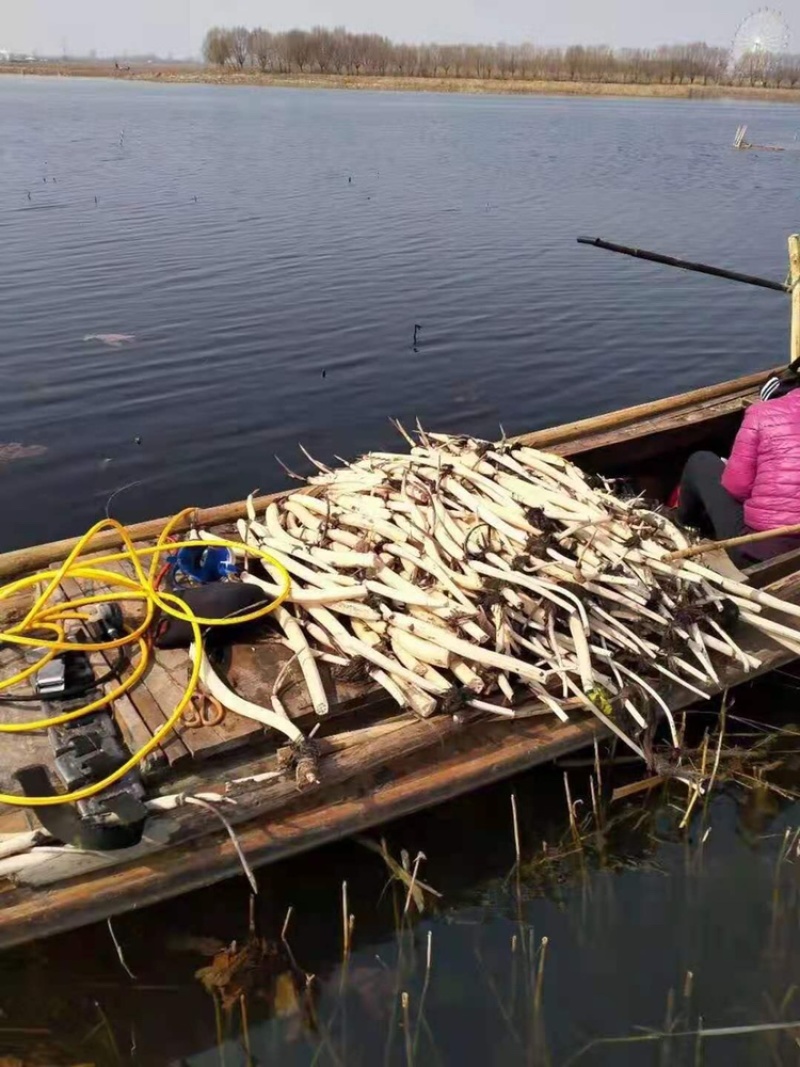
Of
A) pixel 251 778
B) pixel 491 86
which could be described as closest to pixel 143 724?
pixel 251 778

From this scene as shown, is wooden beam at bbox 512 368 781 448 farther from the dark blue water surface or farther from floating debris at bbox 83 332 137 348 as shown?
floating debris at bbox 83 332 137 348

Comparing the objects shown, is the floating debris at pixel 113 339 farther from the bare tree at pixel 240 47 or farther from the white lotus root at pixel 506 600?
the bare tree at pixel 240 47

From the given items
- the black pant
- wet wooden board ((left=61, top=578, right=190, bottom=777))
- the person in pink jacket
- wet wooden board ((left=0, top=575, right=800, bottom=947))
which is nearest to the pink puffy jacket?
the person in pink jacket

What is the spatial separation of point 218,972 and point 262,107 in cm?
6693

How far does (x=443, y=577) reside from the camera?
5.06 meters

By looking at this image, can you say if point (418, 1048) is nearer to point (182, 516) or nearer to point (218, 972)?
point (218, 972)

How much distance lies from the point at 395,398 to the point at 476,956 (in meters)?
10.1

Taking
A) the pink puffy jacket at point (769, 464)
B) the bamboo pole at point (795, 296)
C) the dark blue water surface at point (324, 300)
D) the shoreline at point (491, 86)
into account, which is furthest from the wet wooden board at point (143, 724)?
the shoreline at point (491, 86)

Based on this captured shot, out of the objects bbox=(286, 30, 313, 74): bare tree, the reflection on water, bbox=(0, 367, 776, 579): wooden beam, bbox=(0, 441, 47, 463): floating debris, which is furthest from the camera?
bbox=(286, 30, 313, 74): bare tree

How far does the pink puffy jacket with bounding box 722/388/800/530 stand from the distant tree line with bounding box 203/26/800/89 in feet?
289

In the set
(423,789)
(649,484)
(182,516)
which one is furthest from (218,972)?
Answer: (649,484)

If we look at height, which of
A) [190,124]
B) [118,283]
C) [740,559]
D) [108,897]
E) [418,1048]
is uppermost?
[190,124]

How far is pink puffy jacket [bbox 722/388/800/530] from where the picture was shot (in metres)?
6.22

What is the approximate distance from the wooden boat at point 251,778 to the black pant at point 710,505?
1.49m
